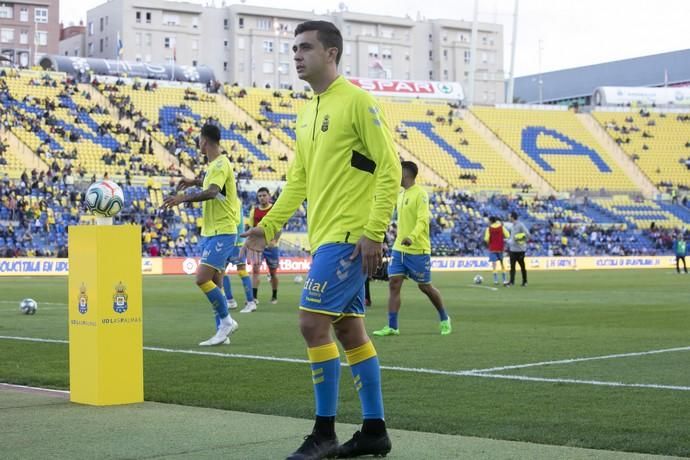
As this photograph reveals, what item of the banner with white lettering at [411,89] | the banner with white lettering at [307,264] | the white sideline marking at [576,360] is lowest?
the banner with white lettering at [307,264]

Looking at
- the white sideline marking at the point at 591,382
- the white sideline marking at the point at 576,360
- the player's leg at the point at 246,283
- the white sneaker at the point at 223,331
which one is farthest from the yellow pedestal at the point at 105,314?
the player's leg at the point at 246,283

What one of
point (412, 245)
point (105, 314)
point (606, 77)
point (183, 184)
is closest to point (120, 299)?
point (105, 314)

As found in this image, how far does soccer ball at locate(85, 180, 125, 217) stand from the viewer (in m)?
8.43

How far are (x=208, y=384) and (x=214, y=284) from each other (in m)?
3.73

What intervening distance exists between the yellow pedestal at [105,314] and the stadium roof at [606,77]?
100 meters

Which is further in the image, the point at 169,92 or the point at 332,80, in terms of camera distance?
the point at 169,92

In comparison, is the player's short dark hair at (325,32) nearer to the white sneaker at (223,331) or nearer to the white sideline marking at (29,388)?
the white sideline marking at (29,388)

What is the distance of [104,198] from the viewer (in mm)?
8453

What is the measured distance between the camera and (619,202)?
2544 inches

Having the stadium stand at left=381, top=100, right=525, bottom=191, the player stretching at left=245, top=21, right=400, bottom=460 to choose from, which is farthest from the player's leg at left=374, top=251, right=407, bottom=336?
the stadium stand at left=381, top=100, right=525, bottom=191

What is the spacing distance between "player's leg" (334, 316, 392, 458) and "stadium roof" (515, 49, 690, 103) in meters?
102

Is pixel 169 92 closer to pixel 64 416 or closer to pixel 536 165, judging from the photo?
pixel 536 165

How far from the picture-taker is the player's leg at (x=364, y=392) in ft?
20.4

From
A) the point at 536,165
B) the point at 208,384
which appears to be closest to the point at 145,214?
the point at 536,165
